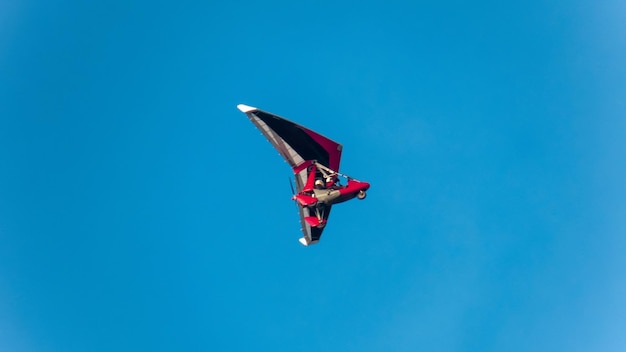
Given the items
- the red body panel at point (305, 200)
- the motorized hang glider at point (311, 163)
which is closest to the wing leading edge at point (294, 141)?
the motorized hang glider at point (311, 163)

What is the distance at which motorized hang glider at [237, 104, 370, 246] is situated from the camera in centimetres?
7125

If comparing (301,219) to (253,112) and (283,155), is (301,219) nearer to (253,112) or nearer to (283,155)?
(283,155)

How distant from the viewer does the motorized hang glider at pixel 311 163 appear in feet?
234

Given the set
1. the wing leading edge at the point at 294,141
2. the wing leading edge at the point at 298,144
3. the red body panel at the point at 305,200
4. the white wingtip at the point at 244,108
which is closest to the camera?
the white wingtip at the point at 244,108

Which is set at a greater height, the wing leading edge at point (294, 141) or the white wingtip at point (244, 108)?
the white wingtip at point (244, 108)

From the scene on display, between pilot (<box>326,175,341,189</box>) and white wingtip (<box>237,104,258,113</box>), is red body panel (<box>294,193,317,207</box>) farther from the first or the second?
white wingtip (<box>237,104,258,113</box>)

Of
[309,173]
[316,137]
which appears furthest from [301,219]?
[316,137]

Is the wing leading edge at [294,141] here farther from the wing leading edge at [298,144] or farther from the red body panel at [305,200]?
the red body panel at [305,200]

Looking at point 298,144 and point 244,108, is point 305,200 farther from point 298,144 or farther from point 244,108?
point 244,108

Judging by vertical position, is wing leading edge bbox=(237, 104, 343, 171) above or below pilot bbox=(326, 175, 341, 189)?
above

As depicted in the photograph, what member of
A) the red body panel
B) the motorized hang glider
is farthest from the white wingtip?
the red body panel

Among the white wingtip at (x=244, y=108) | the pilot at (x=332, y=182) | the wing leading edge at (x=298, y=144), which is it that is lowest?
the pilot at (x=332, y=182)

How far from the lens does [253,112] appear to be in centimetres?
7006

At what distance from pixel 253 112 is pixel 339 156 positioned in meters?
12.2
